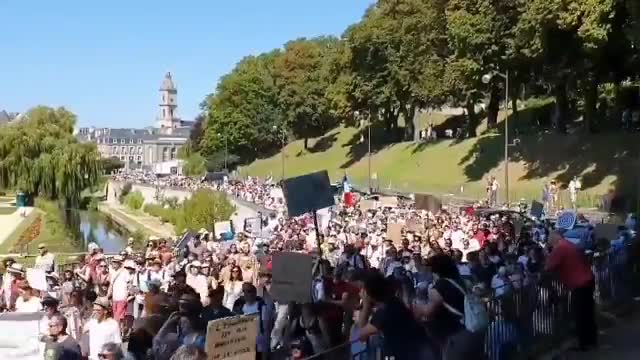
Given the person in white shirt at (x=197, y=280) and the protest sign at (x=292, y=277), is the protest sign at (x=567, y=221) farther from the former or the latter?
the protest sign at (x=292, y=277)

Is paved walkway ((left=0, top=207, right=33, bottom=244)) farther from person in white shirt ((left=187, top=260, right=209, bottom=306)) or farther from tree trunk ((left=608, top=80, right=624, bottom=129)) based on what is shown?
person in white shirt ((left=187, top=260, right=209, bottom=306))

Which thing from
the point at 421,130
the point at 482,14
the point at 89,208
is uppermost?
the point at 482,14

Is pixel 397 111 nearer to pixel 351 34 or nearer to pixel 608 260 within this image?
pixel 351 34

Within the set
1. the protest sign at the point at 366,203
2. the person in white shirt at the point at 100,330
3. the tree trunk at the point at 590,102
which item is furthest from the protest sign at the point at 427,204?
the person in white shirt at the point at 100,330

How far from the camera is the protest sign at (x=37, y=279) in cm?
1599

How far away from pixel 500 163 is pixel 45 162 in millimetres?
30572

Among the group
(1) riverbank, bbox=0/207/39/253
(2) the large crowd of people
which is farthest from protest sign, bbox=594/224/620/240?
(1) riverbank, bbox=0/207/39/253

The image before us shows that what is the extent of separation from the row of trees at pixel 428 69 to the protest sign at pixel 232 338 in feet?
93.0

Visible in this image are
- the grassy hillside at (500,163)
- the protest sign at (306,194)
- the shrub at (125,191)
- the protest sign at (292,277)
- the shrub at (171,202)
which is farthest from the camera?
the shrub at (125,191)

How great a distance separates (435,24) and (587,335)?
48.8 m

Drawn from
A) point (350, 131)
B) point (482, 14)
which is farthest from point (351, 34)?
point (482, 14)

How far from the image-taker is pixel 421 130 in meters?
81.2

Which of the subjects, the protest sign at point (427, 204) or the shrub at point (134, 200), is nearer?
the protest sign at point (427, 204)

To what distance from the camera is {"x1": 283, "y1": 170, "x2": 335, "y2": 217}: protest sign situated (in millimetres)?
12555
